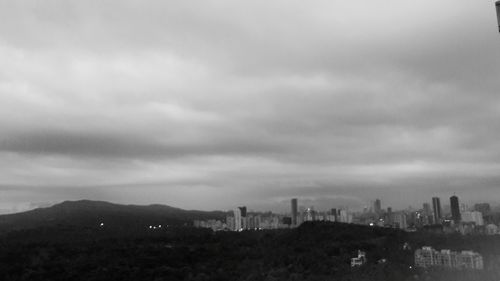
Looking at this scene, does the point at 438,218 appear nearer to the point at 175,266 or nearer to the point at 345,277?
the point at 345,277

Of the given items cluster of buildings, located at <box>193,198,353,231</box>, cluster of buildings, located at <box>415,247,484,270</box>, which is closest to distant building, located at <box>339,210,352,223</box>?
cluster of buildings, located at <box>193,198,353,231</box>

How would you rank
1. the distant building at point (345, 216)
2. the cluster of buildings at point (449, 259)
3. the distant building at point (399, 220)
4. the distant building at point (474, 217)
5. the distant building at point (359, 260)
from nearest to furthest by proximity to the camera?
the cluster of buildings at point (449, 259), the distant building at point (359, 260), the distant building at point (474, 217), the distant building at point (399, 220), the distant building at point (345, 216)

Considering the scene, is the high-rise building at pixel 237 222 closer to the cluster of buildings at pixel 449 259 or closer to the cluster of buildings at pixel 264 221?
the cluster of buildings at pixel 264 221

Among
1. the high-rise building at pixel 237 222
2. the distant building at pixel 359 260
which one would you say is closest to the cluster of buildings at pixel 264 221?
the high-rise building at pixel 237 222

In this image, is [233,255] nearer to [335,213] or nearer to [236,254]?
[236,254]

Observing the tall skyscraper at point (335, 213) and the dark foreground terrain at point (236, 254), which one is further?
the tall skyscraper at point (335, 213)

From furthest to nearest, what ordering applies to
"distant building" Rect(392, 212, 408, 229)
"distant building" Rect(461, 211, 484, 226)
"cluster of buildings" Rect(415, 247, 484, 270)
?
1. "distant building" Rect(392, 212, 408, 229)
2. "distant building" Rect(461, 211, 484, 226)
3. "cluster of buildings" Rect(415, 247, 484, 270)

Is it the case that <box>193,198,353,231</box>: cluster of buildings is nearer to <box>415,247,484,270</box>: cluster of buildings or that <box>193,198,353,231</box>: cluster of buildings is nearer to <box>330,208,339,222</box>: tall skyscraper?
<box>330,208,339,222</box>: tall skyscraper
